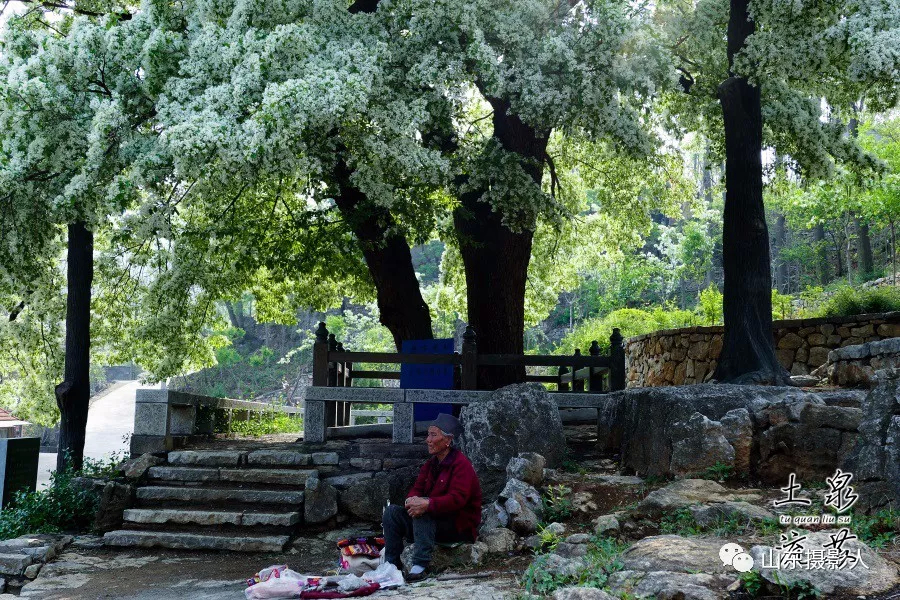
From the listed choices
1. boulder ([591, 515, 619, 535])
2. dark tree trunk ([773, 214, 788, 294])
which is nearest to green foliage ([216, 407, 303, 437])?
boulder ([591, 515, 619, 535])

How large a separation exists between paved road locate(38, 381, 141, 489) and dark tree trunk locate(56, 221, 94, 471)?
19469mm

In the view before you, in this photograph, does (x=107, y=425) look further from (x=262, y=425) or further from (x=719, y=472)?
(x=719, y=472)

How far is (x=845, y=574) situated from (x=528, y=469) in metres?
4.03

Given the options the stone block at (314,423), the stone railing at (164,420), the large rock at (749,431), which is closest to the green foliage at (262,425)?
the stone railing at (164,420)

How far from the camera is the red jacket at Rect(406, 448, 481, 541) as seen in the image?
647cm

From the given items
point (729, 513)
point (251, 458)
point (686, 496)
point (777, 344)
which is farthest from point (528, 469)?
point (777, 344)

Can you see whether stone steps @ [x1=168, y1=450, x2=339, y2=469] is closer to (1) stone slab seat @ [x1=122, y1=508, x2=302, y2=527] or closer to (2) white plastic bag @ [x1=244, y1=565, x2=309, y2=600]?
(1) stone slab seat @ [x1=122, y1=508, x2=302, y2=527]

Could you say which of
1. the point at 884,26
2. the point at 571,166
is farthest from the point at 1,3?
the point at 884,26

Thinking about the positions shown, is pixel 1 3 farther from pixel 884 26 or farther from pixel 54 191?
pixel 884 26

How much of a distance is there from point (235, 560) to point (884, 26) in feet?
28.9

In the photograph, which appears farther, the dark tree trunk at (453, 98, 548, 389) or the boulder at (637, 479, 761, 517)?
the dark tree trunk at (453, 98, 548, 389)

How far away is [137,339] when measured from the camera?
14.6 metres

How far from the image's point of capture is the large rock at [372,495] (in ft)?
30.9

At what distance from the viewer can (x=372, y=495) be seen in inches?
372
